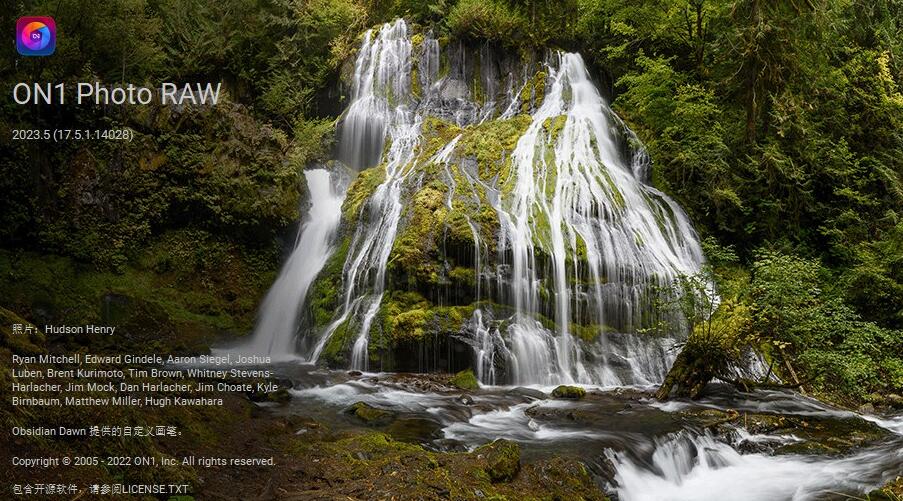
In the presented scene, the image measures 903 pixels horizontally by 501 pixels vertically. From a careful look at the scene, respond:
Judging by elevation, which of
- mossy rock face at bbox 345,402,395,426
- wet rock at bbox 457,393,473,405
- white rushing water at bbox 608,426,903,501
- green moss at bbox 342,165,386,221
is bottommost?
white rushing water at bbox 608,426,903,501

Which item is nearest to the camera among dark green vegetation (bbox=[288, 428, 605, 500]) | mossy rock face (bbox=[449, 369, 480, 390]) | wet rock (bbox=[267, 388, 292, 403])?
dark green vegetation (bbox=[288, 428, 605, 500])

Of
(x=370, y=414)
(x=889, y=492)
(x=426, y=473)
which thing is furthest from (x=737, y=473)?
(x=370, y=414)

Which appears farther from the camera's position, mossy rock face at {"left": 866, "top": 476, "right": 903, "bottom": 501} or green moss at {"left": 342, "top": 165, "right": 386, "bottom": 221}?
green moss at {"left": 342, "top": 165, "right": 386, "bottom": 221}

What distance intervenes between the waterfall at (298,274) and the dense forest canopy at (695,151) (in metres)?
0.73

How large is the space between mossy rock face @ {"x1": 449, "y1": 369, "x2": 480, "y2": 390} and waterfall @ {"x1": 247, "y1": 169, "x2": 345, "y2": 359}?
14.4 feet

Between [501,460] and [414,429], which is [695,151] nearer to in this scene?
[414,429]

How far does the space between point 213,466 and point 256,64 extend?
18.2m

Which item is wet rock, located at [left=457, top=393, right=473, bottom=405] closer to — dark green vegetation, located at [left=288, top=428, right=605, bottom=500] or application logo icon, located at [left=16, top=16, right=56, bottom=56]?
dark green vegetation, located at [left=288, top=428, right=605, bottom=500]

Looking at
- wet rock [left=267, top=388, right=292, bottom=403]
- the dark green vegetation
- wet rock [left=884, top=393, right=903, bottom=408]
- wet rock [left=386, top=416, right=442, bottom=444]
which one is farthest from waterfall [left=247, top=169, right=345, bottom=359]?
wet rock [left=884, top=393, right=903, bottom=408]

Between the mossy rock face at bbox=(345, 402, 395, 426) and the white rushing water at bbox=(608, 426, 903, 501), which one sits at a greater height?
the mossy rock face at bbox=(345, 402, 395, 426)

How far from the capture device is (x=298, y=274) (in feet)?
45.9

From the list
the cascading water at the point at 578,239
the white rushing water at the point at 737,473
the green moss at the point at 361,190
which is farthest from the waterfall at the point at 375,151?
the white rushing water at the point at 737,473

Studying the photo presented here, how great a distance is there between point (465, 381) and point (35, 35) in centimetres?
914

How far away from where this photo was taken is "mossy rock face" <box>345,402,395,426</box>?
22.3 feet
